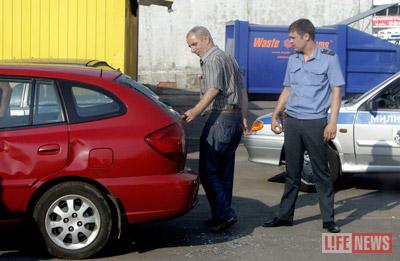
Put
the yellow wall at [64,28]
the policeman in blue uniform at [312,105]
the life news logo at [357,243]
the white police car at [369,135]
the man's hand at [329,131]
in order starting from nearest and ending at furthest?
the life news logo at [357,243] < the man's hand at [329,131] < the policeman in blue uniform at [312,105] < the white police car at [369,135] < the yellow wall at [64,28]

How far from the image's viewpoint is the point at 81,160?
5754 millimetres

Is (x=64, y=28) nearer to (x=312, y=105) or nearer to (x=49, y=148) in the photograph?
(x=312, y=105)

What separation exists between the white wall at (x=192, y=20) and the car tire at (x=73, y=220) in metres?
21.3

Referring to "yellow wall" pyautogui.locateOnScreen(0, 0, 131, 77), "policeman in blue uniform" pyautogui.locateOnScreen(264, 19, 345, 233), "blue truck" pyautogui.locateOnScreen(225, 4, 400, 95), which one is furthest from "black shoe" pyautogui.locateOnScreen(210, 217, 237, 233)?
"blue truck" pyautogui.locateOnScreen(225, 4, 400, 95)

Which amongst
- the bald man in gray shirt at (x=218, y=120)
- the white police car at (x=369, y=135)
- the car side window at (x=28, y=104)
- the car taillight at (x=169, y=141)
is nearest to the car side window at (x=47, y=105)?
the car side window at (x=28, y=104)

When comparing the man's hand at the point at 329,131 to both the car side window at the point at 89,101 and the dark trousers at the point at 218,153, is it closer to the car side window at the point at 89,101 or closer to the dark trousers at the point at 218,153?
the dark trousers at the point at 218,153

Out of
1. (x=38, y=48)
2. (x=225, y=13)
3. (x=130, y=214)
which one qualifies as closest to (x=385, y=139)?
(x=130, y=214)

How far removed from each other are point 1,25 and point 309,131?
5.89 m

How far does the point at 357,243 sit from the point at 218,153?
4.74 ft

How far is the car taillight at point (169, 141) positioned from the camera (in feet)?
19.2

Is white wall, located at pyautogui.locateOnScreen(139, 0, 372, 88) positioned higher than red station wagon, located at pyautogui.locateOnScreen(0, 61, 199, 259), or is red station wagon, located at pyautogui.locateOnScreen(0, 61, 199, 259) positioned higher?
white wall, located at pyautogui.locateOnScreen(139, 0, 372, 88)

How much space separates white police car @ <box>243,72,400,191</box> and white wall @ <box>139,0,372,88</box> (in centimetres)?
1847

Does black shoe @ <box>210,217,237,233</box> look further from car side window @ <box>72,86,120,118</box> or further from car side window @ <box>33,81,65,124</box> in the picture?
car side window @ <box>33,81,65,124</box>

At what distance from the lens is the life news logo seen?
20.9ft
